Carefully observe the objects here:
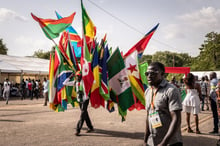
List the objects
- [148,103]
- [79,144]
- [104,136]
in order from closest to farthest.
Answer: [148,103], [79,144], [104,136]

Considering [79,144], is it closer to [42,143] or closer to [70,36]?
[42,143]

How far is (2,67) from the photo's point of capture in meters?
21.9

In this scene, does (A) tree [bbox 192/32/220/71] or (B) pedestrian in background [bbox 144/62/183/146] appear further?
(A) tree [bbox 192/32/220/71]

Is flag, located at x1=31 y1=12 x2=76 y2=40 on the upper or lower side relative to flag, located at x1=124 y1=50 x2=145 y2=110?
upper

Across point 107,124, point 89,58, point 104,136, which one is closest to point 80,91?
point 89,58

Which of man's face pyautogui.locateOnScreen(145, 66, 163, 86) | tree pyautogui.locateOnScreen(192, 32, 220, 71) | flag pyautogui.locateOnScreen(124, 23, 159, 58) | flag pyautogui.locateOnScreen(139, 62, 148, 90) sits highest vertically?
tree pyautogui.locateOnScreen(192, 32, 220, 71)

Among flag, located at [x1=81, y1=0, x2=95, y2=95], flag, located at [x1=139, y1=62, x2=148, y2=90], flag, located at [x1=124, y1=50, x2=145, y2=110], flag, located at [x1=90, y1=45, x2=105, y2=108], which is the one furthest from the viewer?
flag, located at [x1=139, y1=62, x2=148, y2=90]

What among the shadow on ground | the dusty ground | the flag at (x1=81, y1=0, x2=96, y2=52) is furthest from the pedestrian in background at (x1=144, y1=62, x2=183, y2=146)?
the flag at (x1=81, y1=0, x2=96, y2=52)

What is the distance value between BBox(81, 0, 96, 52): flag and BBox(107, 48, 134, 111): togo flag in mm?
758

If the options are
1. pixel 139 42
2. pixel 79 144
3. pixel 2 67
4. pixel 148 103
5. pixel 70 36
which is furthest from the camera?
pixel 2 67

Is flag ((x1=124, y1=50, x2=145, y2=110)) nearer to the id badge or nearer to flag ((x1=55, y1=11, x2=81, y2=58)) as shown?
flag ((x1=55, y1=11, x2=81, y2=58))

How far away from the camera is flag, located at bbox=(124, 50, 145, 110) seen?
6871 mm

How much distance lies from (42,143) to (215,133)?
496cm

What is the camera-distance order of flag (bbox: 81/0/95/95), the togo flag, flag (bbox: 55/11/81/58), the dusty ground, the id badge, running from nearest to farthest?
1. the id badge
2. the dusty ground
3. flag (bbox: 81/0/95/95)
4. the togo flag
5. flag (bbox: 55/11/81/58)
